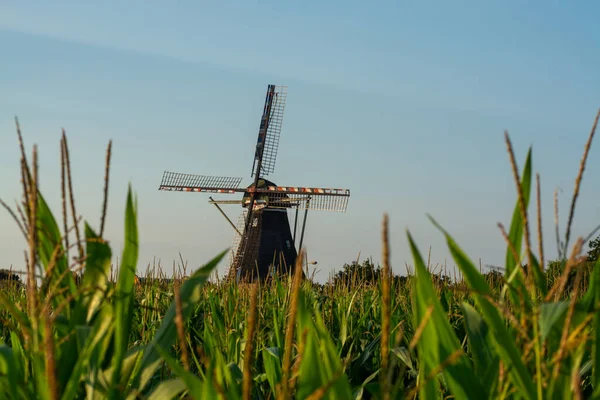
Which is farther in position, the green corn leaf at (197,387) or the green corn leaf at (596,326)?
the green corn leaf at (596,326)

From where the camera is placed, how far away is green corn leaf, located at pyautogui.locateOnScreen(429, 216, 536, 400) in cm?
141

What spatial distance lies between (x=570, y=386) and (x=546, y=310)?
186 mm

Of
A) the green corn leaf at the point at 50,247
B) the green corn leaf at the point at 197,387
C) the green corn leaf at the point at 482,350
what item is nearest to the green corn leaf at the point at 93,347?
the green corn leaf at the point at 50,247

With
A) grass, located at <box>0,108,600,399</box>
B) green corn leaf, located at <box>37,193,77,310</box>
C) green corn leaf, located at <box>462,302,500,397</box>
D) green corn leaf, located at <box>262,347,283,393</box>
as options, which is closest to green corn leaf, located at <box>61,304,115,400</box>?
grass, located at <box>0,108,600,399</box>

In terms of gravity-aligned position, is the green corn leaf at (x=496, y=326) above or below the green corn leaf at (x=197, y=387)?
above

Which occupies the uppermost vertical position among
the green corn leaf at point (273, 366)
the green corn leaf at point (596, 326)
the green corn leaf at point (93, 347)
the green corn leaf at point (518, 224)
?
the green corn leaf at point (518, 224)

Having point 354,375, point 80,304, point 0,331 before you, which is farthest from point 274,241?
point 80,304

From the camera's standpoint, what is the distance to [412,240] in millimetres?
1413

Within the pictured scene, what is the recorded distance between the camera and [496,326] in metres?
1.45

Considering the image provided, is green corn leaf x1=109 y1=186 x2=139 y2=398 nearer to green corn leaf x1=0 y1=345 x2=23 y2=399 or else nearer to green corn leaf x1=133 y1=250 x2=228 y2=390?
green corn leaf x1=133 y1=250 x2=228 y2=390

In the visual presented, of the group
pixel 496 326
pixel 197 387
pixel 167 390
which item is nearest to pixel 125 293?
pixel 167 390

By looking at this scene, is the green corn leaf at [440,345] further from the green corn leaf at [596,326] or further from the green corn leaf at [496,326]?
the green corn leaf at [596,326]

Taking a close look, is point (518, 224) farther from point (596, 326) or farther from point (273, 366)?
point (273, 366)

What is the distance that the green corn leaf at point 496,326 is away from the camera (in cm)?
141
